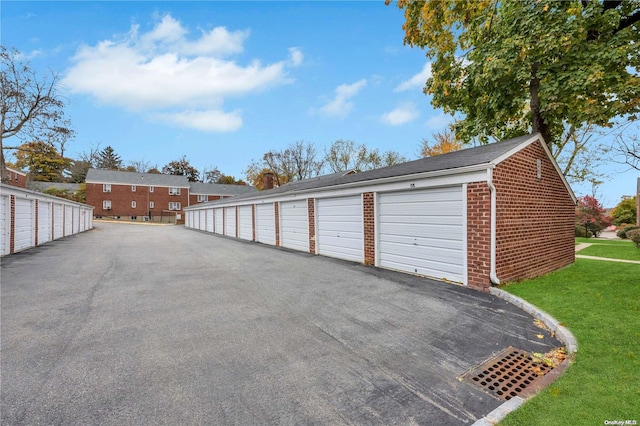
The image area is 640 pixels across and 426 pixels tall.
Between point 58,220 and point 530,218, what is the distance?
24432 millimetres

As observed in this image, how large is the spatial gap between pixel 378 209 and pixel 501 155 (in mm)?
3416

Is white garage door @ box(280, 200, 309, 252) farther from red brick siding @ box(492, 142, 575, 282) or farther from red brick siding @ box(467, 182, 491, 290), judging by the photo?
red brick siding @ box(492, 142, 575, 282)

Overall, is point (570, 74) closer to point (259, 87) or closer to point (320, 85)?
point (320, 85)

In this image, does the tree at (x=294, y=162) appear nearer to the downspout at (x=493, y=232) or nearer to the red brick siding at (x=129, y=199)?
the red brick siding at (x=129, y=199)

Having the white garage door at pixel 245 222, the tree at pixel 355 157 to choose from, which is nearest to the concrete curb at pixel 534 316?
the white garage door at pixel 245 222

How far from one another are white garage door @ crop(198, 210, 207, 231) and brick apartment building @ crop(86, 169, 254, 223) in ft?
41.7

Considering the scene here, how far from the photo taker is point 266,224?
51.3ft

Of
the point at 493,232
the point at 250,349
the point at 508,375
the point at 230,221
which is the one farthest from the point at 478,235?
the point at 230,221

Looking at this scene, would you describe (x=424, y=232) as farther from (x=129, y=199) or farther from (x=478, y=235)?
(x=129, y=199)

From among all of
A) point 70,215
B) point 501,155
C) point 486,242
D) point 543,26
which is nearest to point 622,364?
point 486,242

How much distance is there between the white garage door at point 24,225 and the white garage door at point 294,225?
1114cm

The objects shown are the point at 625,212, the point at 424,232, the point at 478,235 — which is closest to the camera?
the point at 478,235

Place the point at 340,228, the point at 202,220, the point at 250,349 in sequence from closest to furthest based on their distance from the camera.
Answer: the point at 250,349 < the point at 340,228 < the point at 202,220

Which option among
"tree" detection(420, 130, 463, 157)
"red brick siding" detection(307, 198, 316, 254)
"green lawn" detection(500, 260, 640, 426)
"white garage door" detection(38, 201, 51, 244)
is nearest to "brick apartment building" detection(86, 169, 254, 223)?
"white garage door" detection(38, 201, 51, 244)
